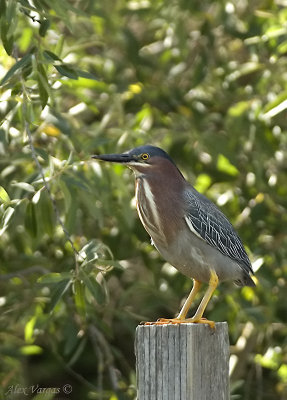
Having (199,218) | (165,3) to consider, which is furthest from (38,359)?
(199,218)

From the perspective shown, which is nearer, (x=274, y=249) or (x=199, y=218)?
(x=199, y=218)

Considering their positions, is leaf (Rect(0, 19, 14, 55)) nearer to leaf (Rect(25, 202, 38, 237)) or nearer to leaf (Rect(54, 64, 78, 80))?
leaf (Rect(54, 64, 78, 80))

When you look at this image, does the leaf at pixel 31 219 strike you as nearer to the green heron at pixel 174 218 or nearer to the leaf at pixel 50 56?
the green heron at pixel 174 218

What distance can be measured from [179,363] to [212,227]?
132 centimetres

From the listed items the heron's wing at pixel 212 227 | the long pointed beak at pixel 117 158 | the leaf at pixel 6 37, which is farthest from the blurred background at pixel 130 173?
the heron's wing at pixel 212 227

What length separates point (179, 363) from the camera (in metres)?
2.57

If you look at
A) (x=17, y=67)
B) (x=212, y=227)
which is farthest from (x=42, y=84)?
(x=212, y=227)

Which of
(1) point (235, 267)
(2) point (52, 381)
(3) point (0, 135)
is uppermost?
(3) point (0, 135)

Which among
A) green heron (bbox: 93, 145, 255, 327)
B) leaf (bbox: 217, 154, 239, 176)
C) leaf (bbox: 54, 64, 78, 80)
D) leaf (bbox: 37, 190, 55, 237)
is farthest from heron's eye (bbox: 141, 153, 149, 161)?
leaf (bbox: 217, 154, 239, 176)

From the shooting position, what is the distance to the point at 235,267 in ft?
13.0

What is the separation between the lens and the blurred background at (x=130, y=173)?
15.5ft

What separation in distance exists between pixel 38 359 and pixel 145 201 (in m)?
4.08

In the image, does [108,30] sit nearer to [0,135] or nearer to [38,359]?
[0,135]

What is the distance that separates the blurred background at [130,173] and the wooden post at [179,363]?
1.51 m
